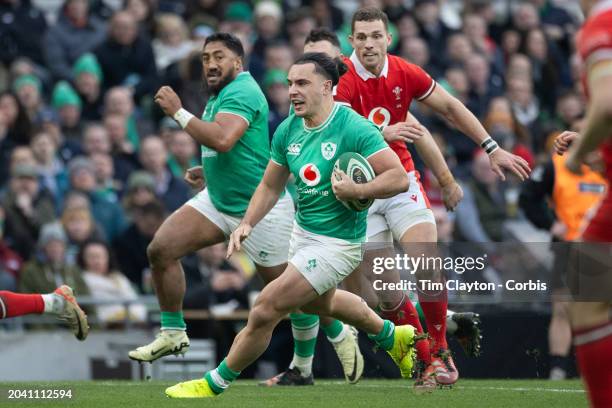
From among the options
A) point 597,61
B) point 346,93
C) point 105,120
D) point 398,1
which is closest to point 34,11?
point 105,120

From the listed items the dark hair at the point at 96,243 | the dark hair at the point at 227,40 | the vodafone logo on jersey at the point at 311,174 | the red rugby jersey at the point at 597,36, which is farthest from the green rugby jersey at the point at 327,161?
the dark hair at the point at 96,243

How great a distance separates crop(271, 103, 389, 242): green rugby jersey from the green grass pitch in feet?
3.99

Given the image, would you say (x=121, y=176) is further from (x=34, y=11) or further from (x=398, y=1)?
A: (x=398, y=1)

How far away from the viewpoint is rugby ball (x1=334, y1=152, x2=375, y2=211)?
9477mm

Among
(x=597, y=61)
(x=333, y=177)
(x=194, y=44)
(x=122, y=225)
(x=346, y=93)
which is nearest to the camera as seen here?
(x=597, y=61)

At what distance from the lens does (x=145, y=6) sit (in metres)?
19.4

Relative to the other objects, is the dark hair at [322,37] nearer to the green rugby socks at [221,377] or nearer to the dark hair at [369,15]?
the dark hair at [369,15]

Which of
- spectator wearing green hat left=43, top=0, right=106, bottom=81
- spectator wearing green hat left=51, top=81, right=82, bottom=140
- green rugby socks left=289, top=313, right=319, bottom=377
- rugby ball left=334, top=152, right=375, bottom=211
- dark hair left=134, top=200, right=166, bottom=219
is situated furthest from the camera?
spectator wearing green hat left=43, top=0, right=106, bottom=81

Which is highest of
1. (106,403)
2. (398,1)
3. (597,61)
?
(398,1)

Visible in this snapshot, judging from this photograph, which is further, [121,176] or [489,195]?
[489,195]

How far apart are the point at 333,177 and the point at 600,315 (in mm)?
2790

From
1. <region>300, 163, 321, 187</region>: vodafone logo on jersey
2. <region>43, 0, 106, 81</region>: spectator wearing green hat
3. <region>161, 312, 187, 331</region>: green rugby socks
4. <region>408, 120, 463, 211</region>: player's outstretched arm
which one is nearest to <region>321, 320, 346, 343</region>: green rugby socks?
<region>161, 312, 187, 331</region>: green rugby socks

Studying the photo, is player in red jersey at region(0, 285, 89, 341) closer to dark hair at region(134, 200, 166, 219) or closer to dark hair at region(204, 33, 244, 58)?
dark hair at region(204, 33, 244, 58)

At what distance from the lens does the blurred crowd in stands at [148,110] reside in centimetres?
1576
